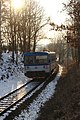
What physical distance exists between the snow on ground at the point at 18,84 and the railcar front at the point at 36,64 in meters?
1.18

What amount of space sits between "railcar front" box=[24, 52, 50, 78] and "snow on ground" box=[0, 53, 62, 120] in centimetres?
118

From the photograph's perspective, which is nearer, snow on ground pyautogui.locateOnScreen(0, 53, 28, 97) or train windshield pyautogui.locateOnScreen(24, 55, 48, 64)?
snow on ground pyautogui.locateOnScreen(0, 53, 28, 97)

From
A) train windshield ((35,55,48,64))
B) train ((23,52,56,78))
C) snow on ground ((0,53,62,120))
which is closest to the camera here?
snow on ground ((0,53,62,120))

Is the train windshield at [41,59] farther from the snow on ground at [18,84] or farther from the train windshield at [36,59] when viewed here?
the snow on ground at [18,84]

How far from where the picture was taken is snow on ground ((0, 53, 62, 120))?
584 inches

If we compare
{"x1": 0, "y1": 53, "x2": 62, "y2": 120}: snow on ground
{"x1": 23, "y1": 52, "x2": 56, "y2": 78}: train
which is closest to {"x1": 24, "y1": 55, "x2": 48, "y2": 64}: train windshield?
{"x1": 23, "y1": 52, "x2": 56, "y2": 78}: train

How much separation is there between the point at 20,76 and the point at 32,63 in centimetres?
415

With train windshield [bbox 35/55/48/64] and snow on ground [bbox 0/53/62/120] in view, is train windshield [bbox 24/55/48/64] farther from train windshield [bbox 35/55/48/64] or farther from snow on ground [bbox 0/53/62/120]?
snow on ground [bbox 0/53/62/120]

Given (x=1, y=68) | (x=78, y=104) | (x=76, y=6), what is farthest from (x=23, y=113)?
(x=1, y=68)

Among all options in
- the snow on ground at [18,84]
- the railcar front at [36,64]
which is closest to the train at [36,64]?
the railcar front at [36,64]

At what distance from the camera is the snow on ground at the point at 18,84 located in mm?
14828

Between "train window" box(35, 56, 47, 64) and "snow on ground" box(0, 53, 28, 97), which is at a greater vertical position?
"train window" box(35, 56, 47, 64)

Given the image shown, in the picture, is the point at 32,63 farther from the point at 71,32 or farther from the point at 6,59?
the point at 71,32

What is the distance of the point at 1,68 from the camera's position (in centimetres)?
3394
